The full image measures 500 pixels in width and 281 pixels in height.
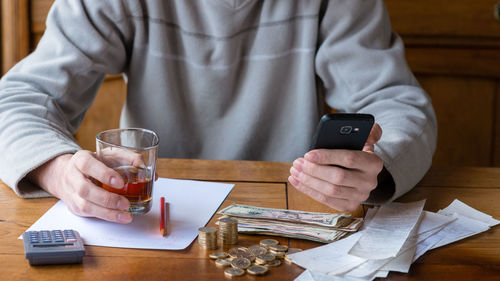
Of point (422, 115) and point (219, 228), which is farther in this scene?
point (422, 115)

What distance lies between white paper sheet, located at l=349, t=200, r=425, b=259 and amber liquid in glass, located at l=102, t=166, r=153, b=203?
33 cm

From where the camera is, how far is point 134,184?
2.94 ft

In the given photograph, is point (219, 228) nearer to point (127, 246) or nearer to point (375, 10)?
point (127, 246)

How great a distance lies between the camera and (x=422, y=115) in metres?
1.27

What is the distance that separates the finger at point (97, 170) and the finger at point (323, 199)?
0.94 ft

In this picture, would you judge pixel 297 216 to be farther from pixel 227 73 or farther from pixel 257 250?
pixel 227 73

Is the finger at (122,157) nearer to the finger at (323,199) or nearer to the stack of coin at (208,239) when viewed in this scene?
the stack of coin at (208,239)

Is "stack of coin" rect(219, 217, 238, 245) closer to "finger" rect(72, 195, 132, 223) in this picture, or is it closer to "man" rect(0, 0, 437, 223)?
"finger" rect(72, 195, 132, 223)

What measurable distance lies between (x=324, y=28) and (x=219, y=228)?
756 millimetres

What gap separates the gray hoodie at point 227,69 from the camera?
4.38 ft

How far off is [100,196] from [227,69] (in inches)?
26.3

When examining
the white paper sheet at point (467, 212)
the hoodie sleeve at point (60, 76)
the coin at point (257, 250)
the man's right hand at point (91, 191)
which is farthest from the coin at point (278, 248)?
the hoodie sleeve at point (60, 76)

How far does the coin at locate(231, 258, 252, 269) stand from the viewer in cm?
77

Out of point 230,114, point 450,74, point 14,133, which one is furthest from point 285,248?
point 450,74
